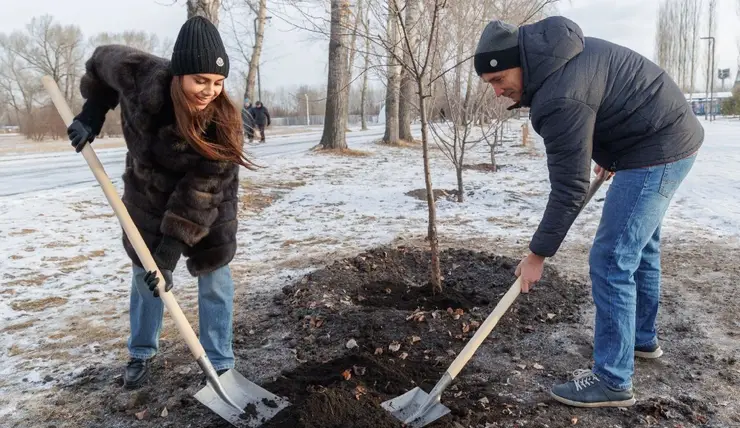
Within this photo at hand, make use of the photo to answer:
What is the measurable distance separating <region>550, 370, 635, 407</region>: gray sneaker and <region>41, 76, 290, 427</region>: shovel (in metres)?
1.37

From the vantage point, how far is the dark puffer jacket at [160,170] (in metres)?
2.56

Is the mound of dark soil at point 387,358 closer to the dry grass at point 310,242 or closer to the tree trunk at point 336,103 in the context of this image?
the dry grass at point 310,242

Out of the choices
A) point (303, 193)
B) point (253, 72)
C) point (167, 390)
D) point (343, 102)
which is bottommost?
point (167, 390)

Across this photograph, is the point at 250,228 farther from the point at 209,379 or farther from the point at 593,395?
the point at 593,395

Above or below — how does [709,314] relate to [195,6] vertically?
below

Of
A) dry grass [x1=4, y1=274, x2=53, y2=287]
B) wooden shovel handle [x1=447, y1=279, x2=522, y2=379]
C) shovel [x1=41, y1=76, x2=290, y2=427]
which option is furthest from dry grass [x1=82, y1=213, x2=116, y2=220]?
wooden shovel handle [x1=447, y1=279, x2=522, y2=379]

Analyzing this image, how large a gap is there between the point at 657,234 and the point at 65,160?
49.0 feet

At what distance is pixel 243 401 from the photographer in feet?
8.46

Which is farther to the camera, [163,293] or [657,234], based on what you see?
[657,234]

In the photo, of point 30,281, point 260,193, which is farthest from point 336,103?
A: point 30,281

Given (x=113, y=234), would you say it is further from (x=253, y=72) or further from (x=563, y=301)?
(x=253, y=72)

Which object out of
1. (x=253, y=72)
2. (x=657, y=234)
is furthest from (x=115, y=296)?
(x=253, y=72)

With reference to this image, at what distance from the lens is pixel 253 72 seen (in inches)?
645

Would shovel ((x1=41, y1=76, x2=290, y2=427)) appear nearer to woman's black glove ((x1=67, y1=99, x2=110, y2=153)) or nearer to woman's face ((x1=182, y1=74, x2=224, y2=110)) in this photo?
woman's black glove ((x1=67, y1=99, x2=110, y2=153))
